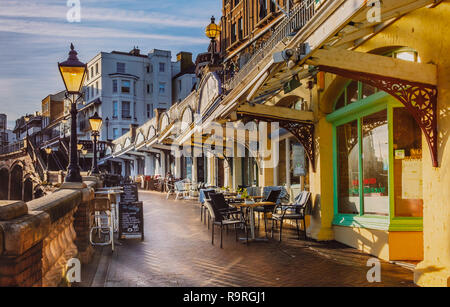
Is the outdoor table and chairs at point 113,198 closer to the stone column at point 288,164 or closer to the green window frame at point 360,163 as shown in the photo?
the green window frame at point 360,163

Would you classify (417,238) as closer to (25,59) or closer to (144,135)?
(25,59)

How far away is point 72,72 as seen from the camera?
715 cm

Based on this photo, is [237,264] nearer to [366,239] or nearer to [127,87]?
[366,239]

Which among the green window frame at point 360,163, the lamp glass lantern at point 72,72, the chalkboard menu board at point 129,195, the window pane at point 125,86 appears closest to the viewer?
the green window frame at point 360,163

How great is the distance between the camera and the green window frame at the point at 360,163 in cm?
687

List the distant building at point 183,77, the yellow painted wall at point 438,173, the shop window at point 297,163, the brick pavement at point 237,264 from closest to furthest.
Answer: the yellow painted wall at point 438,173 → the brick pavement at point 237,264 → the shop window at point 297,163 → the distant building at point 183,77

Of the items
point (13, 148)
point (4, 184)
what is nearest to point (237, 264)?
point (13, 148)

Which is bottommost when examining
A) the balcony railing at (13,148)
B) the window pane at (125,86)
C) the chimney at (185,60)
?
the balcony railing at (13,148)

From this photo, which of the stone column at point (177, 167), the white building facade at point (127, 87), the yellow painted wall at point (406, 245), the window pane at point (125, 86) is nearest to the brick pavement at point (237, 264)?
the yellow painted wall at point (406, 245)

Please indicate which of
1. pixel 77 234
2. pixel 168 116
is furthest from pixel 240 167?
pixel 77 234

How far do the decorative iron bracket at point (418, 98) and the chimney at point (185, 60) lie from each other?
50.8m

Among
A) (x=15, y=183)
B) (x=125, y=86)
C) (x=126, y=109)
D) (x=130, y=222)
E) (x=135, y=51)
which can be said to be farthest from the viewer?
(x=15, y=183)

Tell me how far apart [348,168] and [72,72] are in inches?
226
